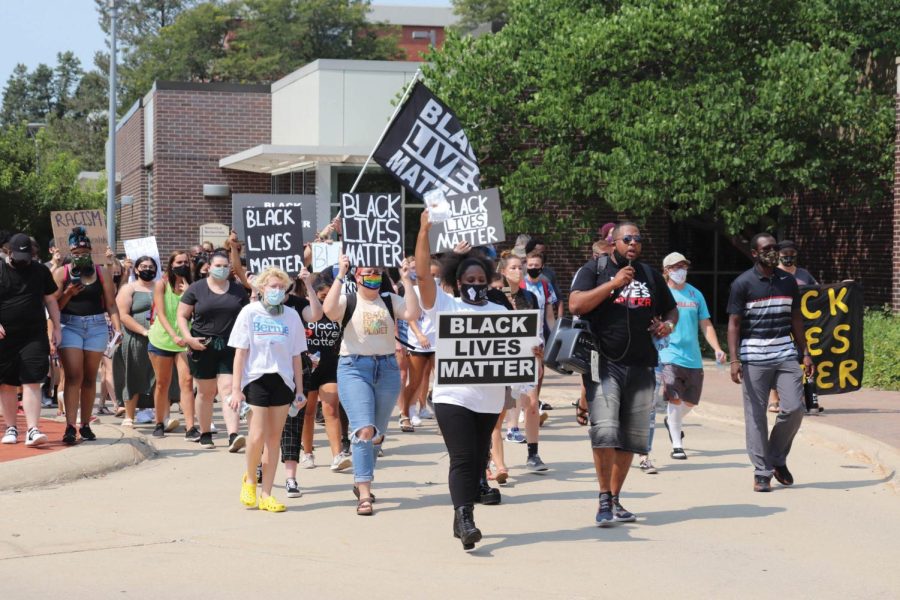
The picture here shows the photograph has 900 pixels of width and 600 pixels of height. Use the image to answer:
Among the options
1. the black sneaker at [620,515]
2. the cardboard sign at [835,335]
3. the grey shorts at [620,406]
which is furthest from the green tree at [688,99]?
the black sneaker at [620,515]

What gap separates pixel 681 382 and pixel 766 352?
5.55 ft

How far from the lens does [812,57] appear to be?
71.4 feet

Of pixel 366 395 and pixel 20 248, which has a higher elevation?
pixel 20 248

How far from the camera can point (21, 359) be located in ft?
35.8

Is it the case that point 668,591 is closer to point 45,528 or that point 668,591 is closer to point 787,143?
point 45,528

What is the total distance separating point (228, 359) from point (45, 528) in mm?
4015

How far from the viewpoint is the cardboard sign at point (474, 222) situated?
10.4 meters

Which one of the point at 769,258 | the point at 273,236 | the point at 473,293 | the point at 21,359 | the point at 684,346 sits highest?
the point at 273,236

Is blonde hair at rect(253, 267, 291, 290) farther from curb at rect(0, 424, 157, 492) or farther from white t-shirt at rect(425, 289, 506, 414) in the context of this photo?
curb at rect(0, 424, 157, 492)

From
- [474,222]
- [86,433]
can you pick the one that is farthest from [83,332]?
[474,222]

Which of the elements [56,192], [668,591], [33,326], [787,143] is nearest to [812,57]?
[787,143]

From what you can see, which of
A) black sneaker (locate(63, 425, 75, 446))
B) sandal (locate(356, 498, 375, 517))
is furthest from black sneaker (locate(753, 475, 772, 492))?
black sneaker (locate(63, 425, 75, 446))

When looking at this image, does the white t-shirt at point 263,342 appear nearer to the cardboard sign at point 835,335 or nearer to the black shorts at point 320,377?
the black shorts at point 320,377

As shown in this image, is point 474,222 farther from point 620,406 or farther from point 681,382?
point 620,406
